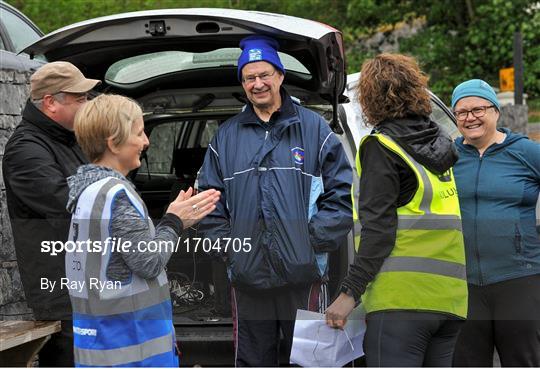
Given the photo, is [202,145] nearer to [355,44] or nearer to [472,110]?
[472,110]

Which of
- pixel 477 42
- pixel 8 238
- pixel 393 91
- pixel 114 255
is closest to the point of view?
pixel 114 255

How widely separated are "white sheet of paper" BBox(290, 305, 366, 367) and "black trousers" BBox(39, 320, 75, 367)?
102cm

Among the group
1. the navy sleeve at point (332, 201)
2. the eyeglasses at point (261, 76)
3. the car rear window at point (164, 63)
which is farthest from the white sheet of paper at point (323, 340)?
the car rear window at point (164, 63)

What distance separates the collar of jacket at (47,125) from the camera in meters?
3.80

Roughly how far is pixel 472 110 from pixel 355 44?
58.8 feet

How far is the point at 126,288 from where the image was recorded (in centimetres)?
309

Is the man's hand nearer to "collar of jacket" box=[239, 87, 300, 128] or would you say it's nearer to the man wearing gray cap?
"collar of jacket" box=[239, 87, 300, 128]

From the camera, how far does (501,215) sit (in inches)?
156

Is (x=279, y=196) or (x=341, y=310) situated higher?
(x=279, y=196)

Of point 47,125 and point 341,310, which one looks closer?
point 341,310

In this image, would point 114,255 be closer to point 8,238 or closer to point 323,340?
point 323,340

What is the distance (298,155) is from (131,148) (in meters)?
0.98

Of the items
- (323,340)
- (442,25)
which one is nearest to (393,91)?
(323,340)

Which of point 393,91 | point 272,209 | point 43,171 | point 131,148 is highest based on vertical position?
point 393,91
